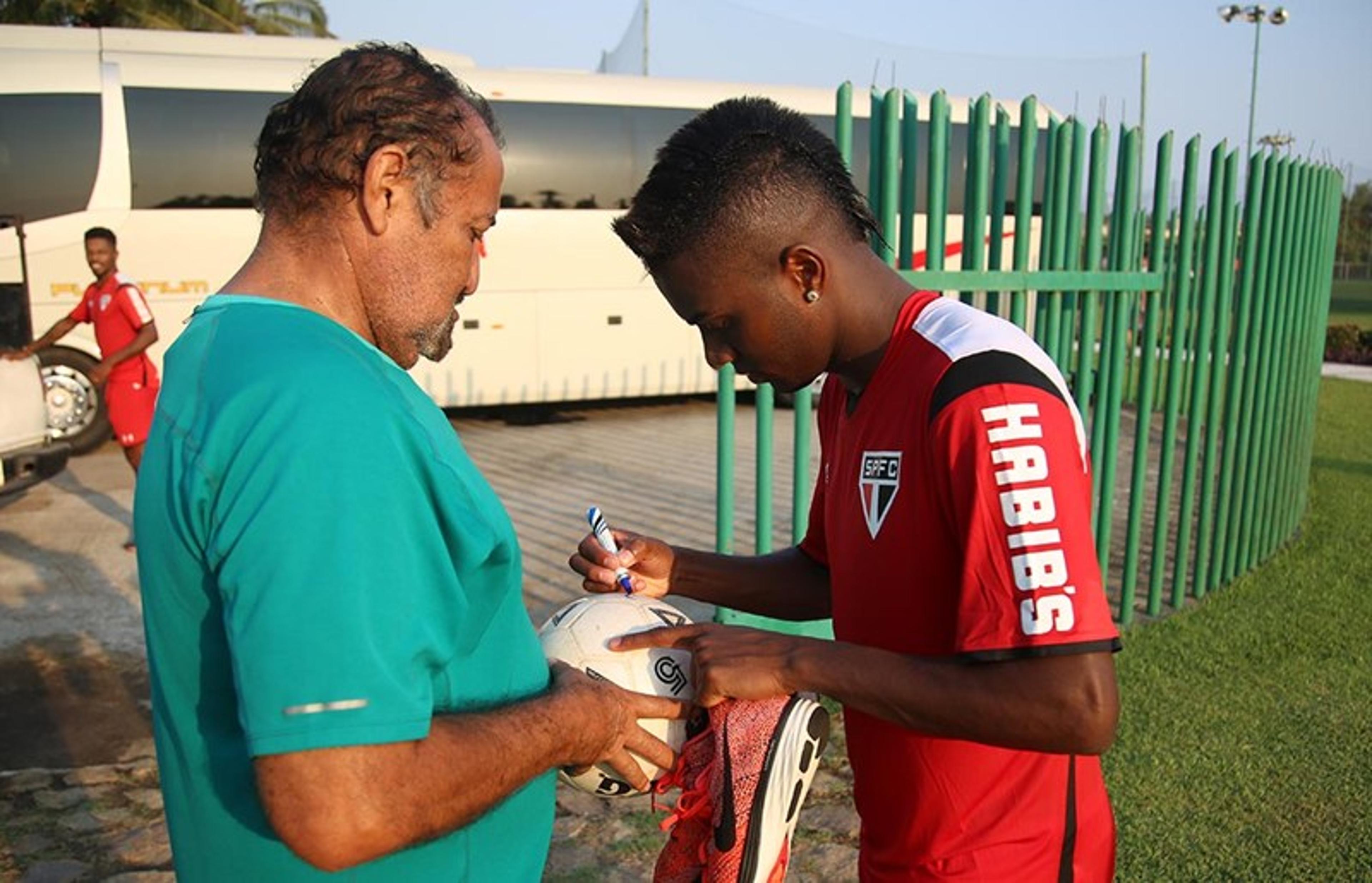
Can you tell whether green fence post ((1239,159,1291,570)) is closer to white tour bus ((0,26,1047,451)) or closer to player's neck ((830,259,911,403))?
white tour bus ((0,26,1047,451))

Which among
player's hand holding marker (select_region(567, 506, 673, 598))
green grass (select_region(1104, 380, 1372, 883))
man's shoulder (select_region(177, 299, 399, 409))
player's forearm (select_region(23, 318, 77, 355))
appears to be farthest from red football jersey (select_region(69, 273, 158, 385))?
man's shoulder (select_region(177, 299, 399, 409))

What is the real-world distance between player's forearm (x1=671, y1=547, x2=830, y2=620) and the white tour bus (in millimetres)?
6808

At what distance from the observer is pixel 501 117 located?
41.0 feet

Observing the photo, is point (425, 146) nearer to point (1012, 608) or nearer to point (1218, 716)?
point (1012, 608)

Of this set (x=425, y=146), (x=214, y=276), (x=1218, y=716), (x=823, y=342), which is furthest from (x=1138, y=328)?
(x=214, y=276)

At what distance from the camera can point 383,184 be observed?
4.75 feet

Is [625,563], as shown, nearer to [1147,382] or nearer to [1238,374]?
[1147,382]

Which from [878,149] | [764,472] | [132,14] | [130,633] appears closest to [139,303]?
[130,633]

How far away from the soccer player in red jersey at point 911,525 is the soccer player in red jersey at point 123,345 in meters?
6.97

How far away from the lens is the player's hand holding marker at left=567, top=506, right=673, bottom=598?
89.9 inches

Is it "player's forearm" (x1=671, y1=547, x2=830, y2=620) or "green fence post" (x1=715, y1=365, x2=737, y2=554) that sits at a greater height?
"player's forearm" (x1=671, y1=547, x2=830, y2=620)

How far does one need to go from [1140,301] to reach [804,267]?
5816mm

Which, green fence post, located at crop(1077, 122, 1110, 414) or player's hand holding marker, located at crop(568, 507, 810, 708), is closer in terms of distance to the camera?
player's hand holding marker, located at crop(568, 507, 810, 708)

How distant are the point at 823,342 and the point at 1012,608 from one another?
22.5 inches
